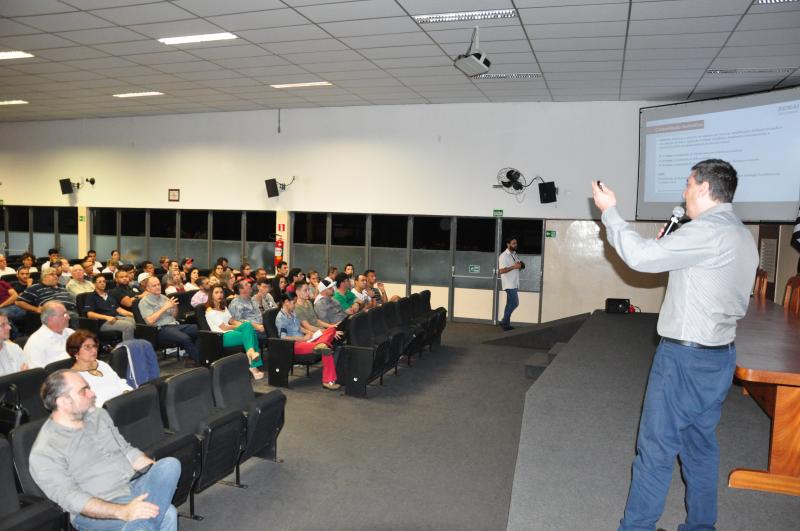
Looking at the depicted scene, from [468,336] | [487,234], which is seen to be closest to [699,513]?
[468,336]

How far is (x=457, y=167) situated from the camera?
37.0ft

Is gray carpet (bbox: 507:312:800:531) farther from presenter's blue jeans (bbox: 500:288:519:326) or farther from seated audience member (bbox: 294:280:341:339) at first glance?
presenter's blue jeans (bbox: 500:288:519:326)

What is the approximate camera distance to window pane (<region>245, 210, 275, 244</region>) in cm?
1284

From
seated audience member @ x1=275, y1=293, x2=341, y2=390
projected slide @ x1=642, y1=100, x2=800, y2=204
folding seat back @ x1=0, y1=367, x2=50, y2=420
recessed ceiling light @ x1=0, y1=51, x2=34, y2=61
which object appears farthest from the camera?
recessed ceiling light @ x1=0, y1=51, x2=34, y2=61

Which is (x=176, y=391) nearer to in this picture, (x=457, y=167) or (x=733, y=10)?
(x=733, y=10)

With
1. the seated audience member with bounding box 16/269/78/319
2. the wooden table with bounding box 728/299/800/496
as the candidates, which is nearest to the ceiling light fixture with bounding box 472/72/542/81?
the wooden table with bounding box 728/299/800/496

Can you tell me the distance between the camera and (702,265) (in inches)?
86.0

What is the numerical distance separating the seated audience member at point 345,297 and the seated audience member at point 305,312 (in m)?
0.89

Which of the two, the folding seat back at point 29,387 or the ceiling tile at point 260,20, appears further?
the ceiling tile at point 260,20

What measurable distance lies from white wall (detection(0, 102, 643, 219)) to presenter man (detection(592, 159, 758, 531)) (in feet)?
27.8

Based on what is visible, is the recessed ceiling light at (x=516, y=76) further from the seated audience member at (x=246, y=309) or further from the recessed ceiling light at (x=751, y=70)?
the seated audience member at (x=246, y=309)

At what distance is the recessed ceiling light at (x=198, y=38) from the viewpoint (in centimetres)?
703

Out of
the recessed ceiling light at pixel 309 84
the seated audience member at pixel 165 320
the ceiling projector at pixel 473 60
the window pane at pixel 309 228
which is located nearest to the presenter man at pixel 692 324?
the ceiling projector at pixel 473 60

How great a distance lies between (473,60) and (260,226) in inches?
306
